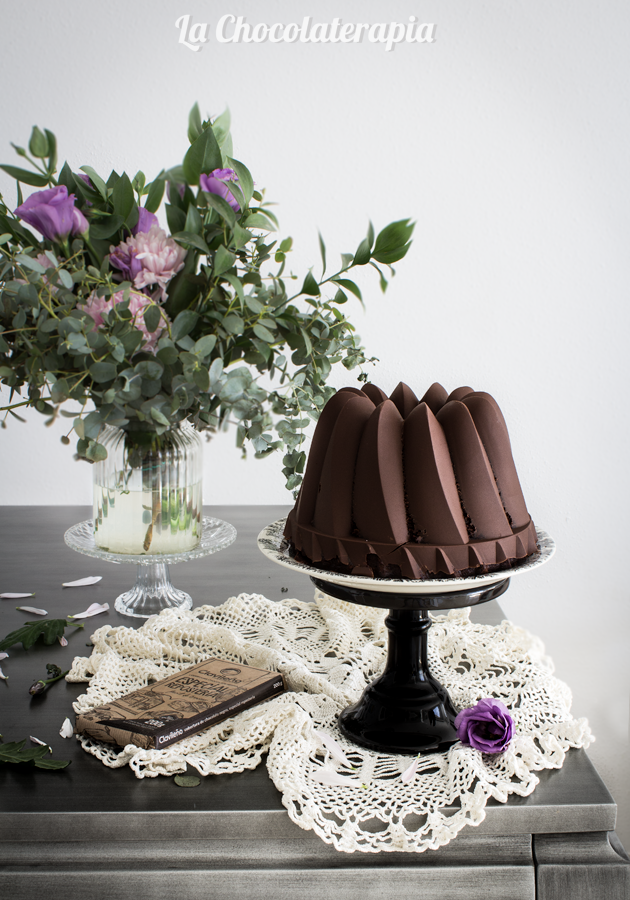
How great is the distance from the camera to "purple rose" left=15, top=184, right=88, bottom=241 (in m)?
0.71

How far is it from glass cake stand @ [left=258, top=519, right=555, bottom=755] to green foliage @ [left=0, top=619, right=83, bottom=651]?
0.35m

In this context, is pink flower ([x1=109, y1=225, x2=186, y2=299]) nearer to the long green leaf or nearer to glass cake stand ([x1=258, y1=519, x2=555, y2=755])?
the long green leaf

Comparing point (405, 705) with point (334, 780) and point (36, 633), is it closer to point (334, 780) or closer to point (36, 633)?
point (334, 780)

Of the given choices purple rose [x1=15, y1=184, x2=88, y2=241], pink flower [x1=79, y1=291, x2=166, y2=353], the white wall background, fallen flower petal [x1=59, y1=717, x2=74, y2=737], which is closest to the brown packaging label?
fallen flower petal [x1=59, y1=717, x2=74, y2=737]

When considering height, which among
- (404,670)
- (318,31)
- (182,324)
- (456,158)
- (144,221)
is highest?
(318,31)

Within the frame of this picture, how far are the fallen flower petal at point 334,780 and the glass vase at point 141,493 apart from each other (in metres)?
0.37

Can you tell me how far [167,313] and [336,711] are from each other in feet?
1.49

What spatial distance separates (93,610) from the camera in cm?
94

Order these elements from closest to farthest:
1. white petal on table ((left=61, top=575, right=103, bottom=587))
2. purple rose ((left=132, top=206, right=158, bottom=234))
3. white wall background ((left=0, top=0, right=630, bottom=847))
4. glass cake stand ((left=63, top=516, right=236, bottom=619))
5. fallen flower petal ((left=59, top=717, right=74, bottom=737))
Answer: fallen flower petal ((left=59, top=717, right=74, bottom=737)) < purple rose ((left=132, top=206, right=158, bottom=234)) < glass cake stand ((left=63, top=516, right=236, bottom=619)) < white petal on table ((left=61, top=575, right=103, bottom=587)) < white wall background ((left=0, top=0, right=630, bottom=847))

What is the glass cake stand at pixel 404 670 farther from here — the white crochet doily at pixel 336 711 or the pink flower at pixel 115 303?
the pink flower at pixel 115 303

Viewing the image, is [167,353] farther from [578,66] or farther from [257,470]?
[578,66]

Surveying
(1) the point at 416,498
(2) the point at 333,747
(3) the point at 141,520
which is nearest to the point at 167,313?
(3) the point at 141,520

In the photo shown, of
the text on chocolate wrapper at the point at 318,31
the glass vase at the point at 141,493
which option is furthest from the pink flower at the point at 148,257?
the text on chocolate wrapper at the point at 318,31

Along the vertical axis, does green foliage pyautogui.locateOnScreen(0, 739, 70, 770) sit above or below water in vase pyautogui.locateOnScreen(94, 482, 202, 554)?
below
